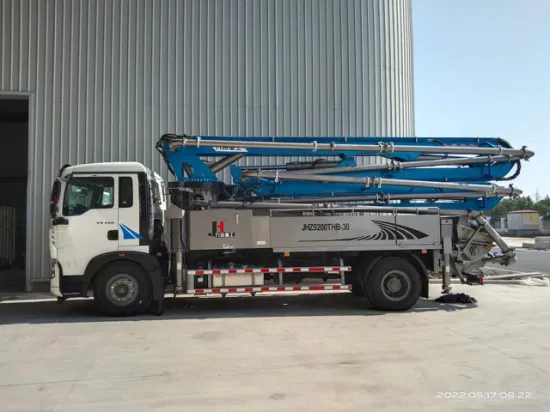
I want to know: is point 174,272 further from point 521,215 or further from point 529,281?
point 521,215

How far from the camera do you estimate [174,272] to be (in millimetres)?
8711

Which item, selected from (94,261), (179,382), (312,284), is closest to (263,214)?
(312,284)

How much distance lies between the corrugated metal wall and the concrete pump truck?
365 cm

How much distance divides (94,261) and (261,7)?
896 centimetres

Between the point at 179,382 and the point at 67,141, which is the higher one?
the point at 67,141

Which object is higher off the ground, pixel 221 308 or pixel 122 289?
pixel 122 289

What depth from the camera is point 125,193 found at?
8.41 m

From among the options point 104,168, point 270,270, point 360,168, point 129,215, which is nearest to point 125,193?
point 129,215

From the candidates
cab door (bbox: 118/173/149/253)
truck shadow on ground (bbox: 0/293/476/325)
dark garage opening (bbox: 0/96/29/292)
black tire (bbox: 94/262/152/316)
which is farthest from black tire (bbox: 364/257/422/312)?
dark garage opening (bbox: 0/96/29/292)

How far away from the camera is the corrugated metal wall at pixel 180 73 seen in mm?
12188

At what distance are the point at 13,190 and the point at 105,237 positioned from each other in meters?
15.9
